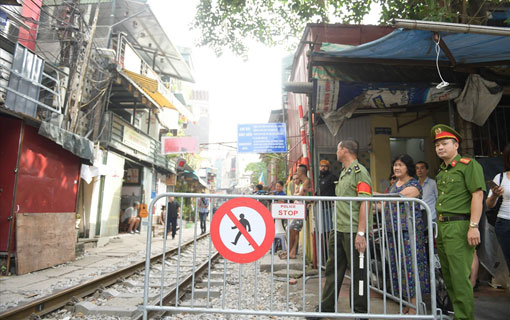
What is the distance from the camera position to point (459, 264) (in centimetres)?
281

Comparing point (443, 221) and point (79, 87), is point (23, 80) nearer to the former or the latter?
point (79, 87)

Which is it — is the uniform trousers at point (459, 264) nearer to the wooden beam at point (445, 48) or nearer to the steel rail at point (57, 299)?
the wooden beam at point (445, 48)

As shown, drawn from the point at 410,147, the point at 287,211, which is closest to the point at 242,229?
the point at 287,211

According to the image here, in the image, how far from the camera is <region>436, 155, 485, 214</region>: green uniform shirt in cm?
290

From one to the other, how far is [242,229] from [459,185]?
196 centimetres

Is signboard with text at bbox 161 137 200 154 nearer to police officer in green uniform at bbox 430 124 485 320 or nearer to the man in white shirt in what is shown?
the man in white shirt

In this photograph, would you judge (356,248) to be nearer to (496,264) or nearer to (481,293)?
(496,264)

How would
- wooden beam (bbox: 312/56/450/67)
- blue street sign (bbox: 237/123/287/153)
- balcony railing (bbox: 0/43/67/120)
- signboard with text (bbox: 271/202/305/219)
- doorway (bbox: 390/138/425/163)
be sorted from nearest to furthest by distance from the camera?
signboard with text (bbox: 271/202/305/219), wooden beam (bbox: 312/56/450/67), balcony railing (bbox: 0/43/67/120), doorway (bbox: 390/138/425/163), blue street sign (bbox: 237/123/287/153)

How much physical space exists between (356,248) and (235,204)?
3.90 ft

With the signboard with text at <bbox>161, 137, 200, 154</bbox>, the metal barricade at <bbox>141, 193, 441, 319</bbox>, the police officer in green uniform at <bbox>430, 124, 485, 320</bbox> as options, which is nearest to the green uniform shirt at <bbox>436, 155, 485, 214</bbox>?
the police officer in green uniform at <bbox>430, 124, 485, 320</bbox>

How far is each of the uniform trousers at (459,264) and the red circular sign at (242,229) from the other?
60.2 inches

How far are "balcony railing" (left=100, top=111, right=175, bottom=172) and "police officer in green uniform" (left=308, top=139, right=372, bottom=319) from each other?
37.5 ft

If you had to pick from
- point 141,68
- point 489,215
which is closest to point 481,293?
point 489,215

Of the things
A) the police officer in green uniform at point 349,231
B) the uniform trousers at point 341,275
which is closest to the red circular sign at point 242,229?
the police officer in green uniform at point 349,231
